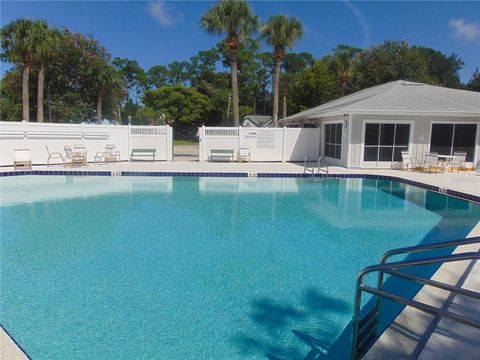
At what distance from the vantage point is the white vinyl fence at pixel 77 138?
1539 cm

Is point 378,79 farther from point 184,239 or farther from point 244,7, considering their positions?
point 184,239

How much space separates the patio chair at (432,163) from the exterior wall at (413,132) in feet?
1.91

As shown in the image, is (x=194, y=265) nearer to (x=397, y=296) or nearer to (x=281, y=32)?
(x=397, y=296)

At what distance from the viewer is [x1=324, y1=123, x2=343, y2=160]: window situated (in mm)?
17391

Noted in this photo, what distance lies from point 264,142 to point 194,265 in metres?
14.3

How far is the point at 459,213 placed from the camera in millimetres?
9000

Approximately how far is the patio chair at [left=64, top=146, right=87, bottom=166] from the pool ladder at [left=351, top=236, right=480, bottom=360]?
50.9 feet

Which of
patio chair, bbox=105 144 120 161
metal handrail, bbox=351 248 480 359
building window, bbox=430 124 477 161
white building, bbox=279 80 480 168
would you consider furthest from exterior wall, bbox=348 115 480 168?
metal handrail, bbox=351 248 480 359

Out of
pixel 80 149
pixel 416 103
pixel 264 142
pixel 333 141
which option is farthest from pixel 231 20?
pixel 416 103

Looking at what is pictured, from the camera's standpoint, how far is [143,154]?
18.8 metres

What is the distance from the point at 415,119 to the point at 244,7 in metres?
11.4

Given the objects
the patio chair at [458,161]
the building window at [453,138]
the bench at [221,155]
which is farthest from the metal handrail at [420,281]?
the bench at [221,155]

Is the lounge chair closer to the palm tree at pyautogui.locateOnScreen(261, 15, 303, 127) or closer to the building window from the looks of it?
the palm tree at pyautogui.locateOnScreen(261, 15, 303, 127)

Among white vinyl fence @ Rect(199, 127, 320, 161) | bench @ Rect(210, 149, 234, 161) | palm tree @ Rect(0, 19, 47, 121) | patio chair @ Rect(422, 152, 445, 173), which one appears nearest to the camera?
patio chair @ Rect(422, 152, 445, 173)
